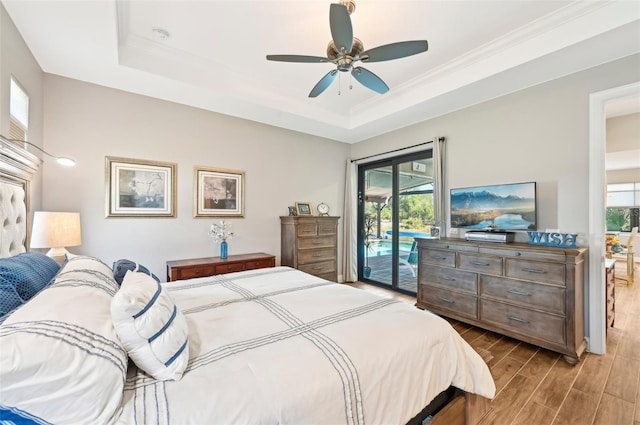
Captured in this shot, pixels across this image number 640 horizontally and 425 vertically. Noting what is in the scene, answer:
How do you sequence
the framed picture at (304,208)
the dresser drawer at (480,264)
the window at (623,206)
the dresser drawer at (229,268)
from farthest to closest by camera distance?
1. the window at (623,206)
2. the framed picture at (304,208)
3. the dresser drawer at (229,268)
4. the dresser drawer at (480,264)

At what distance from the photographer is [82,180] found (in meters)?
2.86

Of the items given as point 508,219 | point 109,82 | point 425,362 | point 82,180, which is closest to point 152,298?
point 425,362

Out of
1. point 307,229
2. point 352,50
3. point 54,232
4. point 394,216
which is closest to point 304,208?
point 307,229

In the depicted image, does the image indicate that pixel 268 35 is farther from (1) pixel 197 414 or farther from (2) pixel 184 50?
(1) pixel 197 414

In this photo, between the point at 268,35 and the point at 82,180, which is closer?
the point at 268,35

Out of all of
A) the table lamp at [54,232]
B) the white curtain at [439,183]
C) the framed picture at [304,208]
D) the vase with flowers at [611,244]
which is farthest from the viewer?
the vase with flowers at [611,244]

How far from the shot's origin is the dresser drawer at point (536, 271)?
2.39 metres

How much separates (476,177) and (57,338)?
152 inches

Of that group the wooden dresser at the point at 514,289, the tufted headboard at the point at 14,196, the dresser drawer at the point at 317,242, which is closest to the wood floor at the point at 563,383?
the wooden dresser at the point at 514,289

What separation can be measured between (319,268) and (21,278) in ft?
11.1

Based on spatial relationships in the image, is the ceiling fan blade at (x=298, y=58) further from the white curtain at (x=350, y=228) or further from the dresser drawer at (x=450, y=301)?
the white curtain at (x=350, y=228)

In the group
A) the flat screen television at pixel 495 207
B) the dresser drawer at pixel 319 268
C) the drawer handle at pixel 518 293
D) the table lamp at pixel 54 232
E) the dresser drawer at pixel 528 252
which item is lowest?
the dresser drawer at pixel 319 268

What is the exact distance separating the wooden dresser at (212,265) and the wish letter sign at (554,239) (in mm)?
2989

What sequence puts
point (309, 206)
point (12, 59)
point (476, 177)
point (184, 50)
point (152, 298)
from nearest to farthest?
point (152, 298), point (12, 59), point (184, 50), point (476, 177), point (309, 206)
